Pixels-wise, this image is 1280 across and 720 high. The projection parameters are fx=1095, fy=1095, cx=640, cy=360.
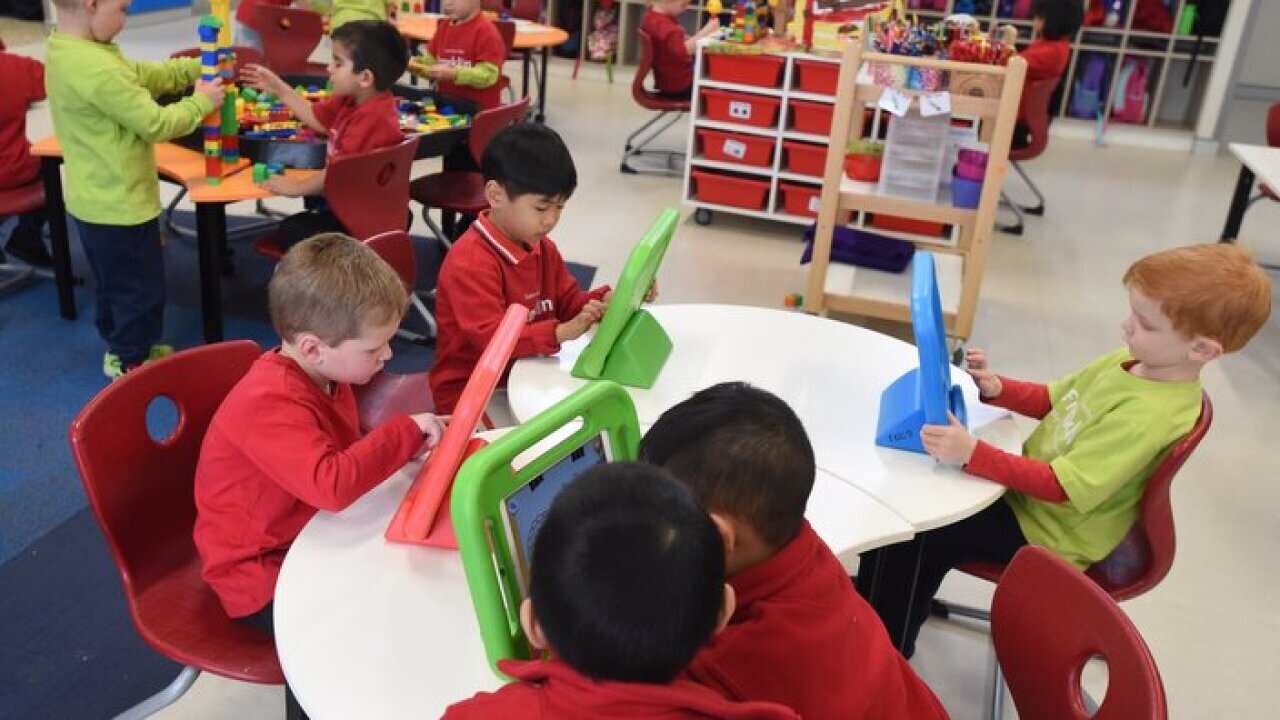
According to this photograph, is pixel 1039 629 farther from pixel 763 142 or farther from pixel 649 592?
pixel 763 142

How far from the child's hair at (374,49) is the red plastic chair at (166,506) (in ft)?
6.07

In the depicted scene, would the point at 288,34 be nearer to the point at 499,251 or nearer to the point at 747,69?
the point at 747,69

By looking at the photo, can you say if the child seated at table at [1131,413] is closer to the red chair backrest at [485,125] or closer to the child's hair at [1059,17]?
the red chair backrest at [485,125]

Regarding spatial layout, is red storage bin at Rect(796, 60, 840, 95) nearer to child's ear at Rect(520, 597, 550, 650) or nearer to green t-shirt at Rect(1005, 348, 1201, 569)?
green t-shirt at Rect(1005, 348, 1201, 569)

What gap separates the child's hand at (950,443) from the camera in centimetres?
179

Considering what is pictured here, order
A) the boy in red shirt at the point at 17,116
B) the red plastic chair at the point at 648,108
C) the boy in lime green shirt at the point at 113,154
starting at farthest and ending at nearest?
the red plastic chair at the point at 648,108
the boy in red shirt at the point at 17,116
the boy in lime green shirt at the point at 113,154

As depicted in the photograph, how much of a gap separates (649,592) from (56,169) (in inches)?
126

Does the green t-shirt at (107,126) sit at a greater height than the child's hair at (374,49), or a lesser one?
lesser

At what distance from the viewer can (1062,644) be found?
4.32 ft

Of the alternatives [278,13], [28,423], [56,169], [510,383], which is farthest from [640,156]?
[510,383]

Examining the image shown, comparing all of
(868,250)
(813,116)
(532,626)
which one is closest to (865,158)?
(868,250)

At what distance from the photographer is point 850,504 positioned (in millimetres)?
1689

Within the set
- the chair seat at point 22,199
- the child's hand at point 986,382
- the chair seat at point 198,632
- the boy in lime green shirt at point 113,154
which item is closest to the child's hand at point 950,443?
the child's hand at point 986,382

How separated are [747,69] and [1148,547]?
3422 millimetres
